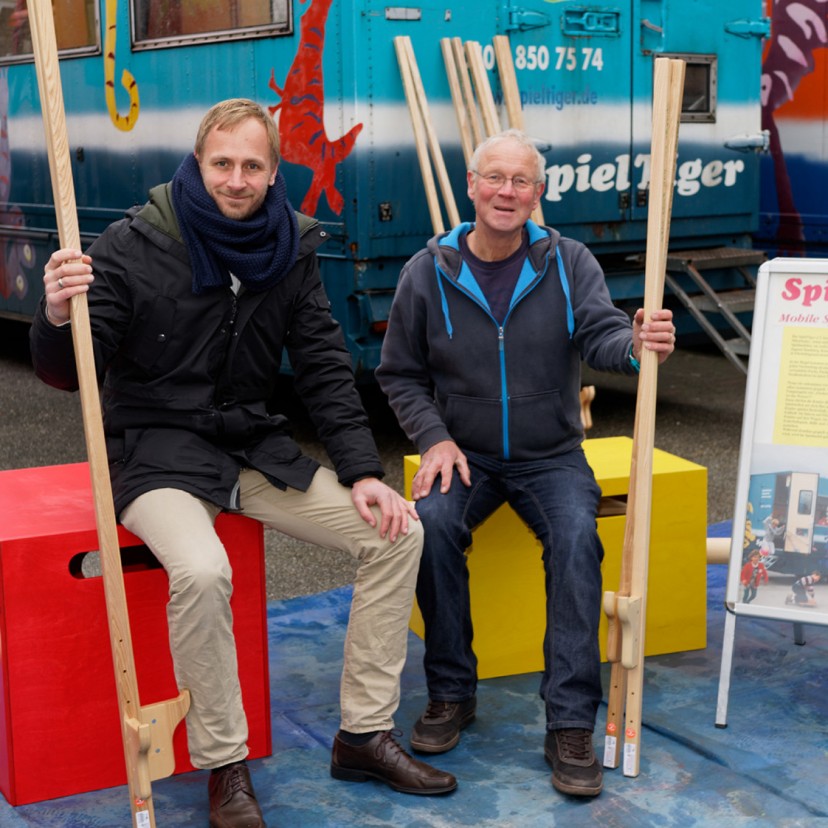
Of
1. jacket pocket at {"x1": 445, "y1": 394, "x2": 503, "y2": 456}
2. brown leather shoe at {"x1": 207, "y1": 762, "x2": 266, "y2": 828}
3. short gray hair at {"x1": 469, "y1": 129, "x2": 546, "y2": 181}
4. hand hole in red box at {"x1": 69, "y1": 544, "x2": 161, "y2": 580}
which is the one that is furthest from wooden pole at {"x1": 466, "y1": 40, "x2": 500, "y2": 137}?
brown leather shoe at {"x1": 207, "y1": 762, "x2": 266, "y2": 828}

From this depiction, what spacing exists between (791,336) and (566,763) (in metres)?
1.28

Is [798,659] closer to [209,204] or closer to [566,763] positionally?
[566,763]

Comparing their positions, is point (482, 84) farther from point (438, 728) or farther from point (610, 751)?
point (610, 751)

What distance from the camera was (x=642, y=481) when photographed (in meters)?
3.32

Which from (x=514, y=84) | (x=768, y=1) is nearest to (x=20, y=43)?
(x=514, y=84)

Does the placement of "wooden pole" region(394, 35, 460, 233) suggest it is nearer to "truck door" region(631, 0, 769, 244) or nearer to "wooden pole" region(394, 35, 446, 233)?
"wooden pole" region(394, 35, 446, 233)

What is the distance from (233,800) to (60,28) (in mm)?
6185

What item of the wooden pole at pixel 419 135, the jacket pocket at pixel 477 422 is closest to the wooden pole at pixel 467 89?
the wooden pole at pixel 419 135

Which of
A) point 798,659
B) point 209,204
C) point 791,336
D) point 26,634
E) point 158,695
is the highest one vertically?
point 209,204

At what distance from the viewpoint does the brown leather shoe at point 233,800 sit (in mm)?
3098

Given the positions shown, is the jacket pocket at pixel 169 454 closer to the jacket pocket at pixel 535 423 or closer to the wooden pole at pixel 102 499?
the wooden pole at pixel 102 499

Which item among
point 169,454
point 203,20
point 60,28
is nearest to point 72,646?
point 169,454

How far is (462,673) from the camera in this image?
363cm

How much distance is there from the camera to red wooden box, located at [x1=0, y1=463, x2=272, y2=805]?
10.5ft
